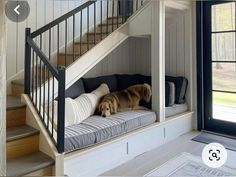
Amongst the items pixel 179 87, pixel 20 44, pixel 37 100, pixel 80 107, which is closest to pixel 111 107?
pixel 80 107

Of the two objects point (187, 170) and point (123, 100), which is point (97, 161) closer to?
point (187, 170)

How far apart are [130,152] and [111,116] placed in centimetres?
52

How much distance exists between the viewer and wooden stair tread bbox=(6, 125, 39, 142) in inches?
88.7

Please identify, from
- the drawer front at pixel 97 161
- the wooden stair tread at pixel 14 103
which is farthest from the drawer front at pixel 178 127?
the wooden stair tread at pixel 14 103

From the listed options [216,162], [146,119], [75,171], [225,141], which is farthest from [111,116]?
[225,141]

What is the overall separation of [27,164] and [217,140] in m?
2.85

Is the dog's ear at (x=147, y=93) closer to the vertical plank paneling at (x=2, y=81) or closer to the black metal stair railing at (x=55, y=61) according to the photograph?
the black metal stair railing at (x=55, y=61)

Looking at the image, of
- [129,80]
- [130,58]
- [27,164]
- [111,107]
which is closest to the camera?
[27,164]

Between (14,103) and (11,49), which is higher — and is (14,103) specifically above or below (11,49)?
below

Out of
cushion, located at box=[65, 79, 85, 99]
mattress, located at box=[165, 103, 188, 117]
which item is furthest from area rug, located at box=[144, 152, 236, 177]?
cushion, located at box=[65, 79, 85, 99]

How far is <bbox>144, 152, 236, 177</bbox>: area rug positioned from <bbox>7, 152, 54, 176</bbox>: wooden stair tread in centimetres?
110

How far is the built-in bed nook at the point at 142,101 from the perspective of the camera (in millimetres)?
2539

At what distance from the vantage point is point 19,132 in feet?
7.77

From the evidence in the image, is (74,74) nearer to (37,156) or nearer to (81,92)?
(81,92)
